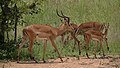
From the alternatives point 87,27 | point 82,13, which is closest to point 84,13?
point 82,13

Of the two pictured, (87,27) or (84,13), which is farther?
(84,13)

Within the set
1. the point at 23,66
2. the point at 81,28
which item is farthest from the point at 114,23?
the point at 23,66

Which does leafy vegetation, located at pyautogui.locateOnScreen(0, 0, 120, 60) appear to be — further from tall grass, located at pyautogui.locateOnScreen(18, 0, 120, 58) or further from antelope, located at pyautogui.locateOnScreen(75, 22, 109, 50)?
antelope, located at pyautogui.locateOnScreen(75, 22, 109, 50)

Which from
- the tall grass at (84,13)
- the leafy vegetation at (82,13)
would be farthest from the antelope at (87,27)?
the tall grass at (84,13)

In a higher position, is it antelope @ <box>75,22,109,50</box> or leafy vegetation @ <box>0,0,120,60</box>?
leafy vegetation @ <box>0,0,120,60</box>

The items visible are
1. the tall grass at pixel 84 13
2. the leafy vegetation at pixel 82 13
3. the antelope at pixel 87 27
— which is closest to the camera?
the antelope at pixel 87 27

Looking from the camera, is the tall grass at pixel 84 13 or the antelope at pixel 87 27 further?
the tall grass at pixel 84 13

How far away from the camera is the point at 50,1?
2592 centimetres

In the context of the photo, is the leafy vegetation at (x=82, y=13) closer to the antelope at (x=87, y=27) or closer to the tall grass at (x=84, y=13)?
the tall grass at (x=84, y=13)

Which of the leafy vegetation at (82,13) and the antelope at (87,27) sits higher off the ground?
the leafy vegetation at (82,13)

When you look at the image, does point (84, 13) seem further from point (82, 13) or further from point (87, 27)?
point (87, 27)

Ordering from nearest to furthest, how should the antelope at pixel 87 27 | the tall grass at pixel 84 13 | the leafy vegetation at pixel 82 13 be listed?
the antelope at pixel 87 27
the leafy vegetation at pixel 82 13
the tall grass at pixel 84 13

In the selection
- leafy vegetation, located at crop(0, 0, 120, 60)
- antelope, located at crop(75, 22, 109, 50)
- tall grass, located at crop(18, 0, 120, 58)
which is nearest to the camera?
antelope, located at crop(75, 22, 109, 50)

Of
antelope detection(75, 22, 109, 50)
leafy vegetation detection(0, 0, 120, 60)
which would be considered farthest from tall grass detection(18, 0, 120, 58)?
antelope detection(75, 22, 109, 50)
